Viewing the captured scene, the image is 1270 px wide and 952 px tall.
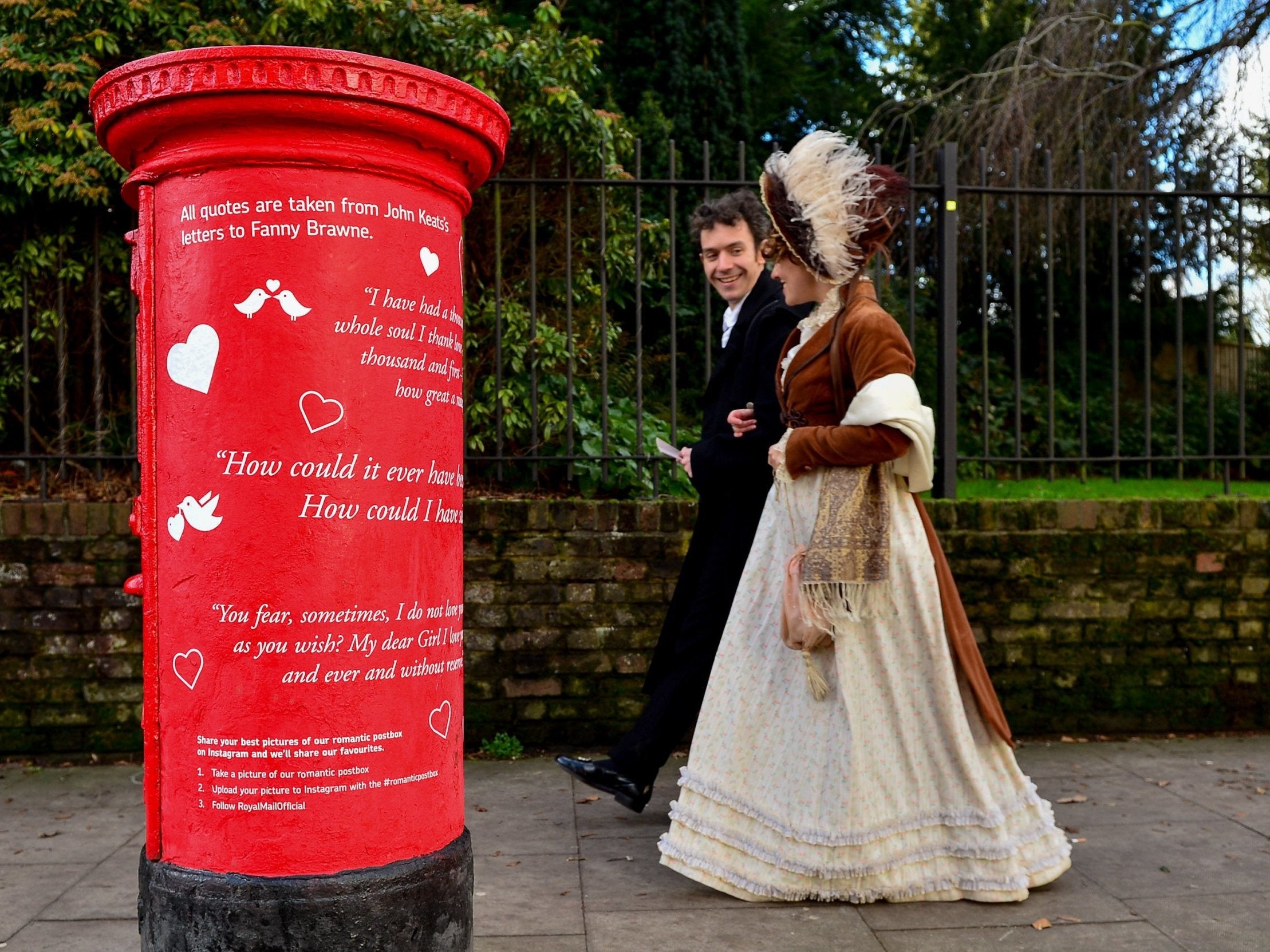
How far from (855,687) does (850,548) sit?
399 mm

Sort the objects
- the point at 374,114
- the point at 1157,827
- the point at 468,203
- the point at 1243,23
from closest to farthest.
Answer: the point at 374,114 < the point at 468,203 < the point at 1157,827 < the point at 1243,23

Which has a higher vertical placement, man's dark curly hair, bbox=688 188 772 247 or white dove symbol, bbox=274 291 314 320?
man's dark curly hair, bbox=688 188 772 247

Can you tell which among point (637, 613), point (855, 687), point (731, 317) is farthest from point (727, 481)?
point (637, 613)

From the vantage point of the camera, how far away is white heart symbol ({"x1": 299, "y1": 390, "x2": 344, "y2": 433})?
224 centimetres

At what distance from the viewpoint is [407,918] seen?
7.63ft

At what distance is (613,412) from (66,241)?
2701mm

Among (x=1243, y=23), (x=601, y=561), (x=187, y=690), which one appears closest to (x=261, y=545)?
(x=187, y=690)

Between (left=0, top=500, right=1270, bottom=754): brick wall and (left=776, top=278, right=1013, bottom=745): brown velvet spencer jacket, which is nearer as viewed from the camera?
(left=776, top=278, right=1013, bottom=745): brown velvet spencer jacket

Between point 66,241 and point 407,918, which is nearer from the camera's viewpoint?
point 407,918

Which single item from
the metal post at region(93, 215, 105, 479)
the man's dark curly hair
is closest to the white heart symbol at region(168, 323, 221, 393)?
the man's dark curly hair

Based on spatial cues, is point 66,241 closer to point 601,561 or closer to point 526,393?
point 526,393

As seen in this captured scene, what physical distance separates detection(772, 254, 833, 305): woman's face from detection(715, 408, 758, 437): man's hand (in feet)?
1.43

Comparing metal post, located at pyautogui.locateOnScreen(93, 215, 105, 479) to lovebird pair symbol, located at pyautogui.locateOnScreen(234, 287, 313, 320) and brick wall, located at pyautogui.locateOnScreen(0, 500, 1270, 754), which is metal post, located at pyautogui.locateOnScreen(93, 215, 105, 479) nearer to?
brick wall, located at pyautogui.locateOnScreen(0, 500, 1270, 754)

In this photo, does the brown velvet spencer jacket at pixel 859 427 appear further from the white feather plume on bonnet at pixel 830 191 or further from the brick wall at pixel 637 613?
the brick wall at pixel 637 613
